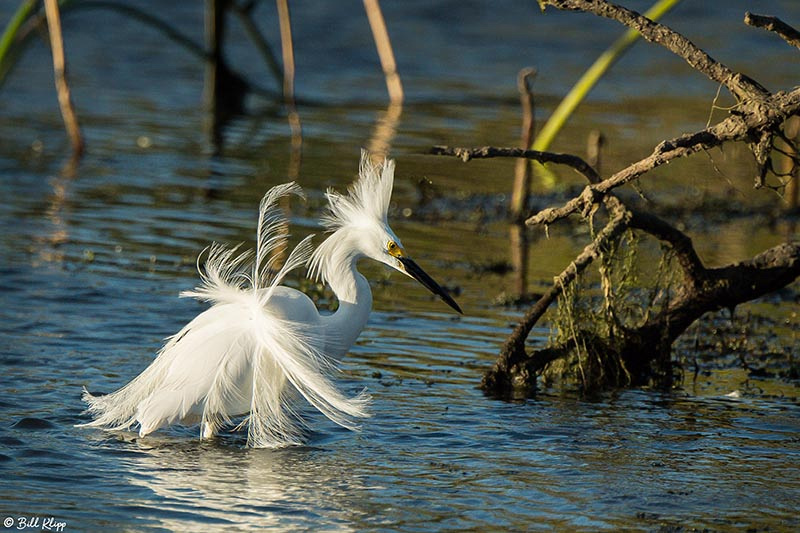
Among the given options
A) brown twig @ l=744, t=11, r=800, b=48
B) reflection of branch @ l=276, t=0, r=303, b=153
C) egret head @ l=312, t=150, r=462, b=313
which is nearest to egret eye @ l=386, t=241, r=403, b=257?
egret head @ l=312, t=150, r=462, b=313

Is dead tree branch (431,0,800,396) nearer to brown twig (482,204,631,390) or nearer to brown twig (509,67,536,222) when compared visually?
brown twig (482,204,631,390)

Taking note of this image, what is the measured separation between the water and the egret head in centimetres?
77

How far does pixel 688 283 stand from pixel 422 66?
1540cm

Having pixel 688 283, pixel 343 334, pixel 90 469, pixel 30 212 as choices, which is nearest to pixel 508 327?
pixel 688 283

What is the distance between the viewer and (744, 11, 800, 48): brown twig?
559 cm

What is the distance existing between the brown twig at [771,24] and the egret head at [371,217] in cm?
198

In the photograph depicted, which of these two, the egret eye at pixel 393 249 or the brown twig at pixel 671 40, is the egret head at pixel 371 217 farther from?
the brown twig at pixel 671 40

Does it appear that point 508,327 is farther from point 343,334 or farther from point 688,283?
point 343,334

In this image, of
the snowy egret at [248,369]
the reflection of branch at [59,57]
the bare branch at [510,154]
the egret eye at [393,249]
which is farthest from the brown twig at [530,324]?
the reflection of branch at [59,57]

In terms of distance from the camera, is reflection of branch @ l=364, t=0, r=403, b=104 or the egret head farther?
reflection of branch @ l=364, t=0, r=403, b=104

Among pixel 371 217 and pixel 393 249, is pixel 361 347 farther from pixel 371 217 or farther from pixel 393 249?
pixel 371 217

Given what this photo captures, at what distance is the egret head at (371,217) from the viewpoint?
651 cm

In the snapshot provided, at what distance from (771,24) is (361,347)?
3420mm

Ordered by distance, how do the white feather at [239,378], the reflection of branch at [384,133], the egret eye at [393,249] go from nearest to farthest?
the white feather at [239,378], the egret eye at [393,249], the reflection of branch at [384,133]
